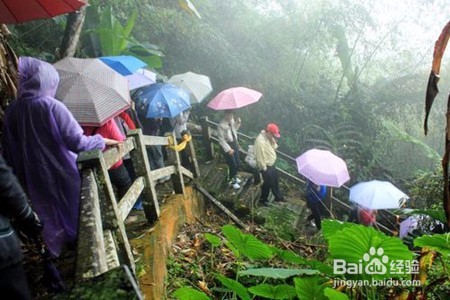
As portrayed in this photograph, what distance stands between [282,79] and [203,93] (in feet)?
17.4

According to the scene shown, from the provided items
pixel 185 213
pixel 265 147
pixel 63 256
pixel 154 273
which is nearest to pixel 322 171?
pixel 265 147

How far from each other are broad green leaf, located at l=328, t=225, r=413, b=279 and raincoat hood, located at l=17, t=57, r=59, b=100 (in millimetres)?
2039

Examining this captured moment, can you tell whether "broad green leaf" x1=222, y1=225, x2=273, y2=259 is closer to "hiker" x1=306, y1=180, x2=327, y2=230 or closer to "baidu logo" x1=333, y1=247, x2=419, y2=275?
"baidu logo" x1=333, y1=247, x2=419, y2=275

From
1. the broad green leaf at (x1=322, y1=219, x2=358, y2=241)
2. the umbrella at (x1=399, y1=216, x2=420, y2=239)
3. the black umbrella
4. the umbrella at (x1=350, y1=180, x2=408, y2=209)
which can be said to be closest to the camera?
the broad green leaf at (x1=322, y1=219, x2=358, y2=241)

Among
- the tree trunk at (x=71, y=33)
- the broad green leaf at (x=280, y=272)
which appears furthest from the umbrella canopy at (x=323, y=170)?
the broad green leaf at (x=280, y=272)

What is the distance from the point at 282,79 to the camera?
11.9 meters

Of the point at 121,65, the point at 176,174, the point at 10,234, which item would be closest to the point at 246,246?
the point at 10,234

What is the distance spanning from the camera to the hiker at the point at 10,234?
1.70 meters

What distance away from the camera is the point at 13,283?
1.79 metres

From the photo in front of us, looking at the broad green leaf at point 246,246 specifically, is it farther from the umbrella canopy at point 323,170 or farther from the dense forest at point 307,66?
the dense forest at point 307,66

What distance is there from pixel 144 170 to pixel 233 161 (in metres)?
3.46

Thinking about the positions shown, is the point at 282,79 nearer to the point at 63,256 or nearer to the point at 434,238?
the point at 63,256

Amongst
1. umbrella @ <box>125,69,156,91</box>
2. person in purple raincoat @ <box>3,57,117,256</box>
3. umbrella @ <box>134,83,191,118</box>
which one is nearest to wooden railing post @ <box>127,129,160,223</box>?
person in purple raincoat @ <box>3,57,117,256</box>

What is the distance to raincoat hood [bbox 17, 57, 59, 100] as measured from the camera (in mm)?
2402
